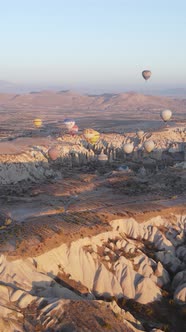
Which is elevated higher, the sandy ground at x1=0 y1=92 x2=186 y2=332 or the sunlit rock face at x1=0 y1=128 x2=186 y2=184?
the sunlit rock face at x1=0 y1=128 x2=186 y2=184

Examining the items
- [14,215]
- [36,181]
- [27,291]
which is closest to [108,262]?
[27,291]

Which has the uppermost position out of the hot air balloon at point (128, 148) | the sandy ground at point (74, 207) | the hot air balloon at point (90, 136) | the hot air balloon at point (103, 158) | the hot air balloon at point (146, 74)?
the hot air balloon at point (146, 74)

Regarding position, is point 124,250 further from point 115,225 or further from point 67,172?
point 67,172

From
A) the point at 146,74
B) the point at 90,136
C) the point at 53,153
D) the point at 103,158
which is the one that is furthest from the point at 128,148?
the point at 146,74

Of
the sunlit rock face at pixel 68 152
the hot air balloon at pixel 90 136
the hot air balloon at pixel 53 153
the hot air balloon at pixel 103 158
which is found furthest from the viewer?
the hot air balloon at pixel 90 136

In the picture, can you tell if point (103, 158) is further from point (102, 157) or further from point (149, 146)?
point (149, 146)

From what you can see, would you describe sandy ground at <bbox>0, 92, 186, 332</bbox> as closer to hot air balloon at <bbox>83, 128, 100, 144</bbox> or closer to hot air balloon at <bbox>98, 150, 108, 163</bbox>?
hot air balloon at <bbox>98, 150, 108, 163</bbox>

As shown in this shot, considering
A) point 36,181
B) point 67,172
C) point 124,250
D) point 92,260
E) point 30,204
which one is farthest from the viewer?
point 67,172

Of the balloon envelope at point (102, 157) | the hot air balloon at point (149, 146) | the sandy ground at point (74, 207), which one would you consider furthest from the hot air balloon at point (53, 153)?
the hot air balloon at point (149, 146)

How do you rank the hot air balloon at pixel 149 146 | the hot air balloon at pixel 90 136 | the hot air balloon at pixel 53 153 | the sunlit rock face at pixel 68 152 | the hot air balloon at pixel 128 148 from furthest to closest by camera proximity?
1. the hot air balloon at pixel 90 136
2. the hot air balloon at pixel 128 148
3. the hot air balloon at pixel 149 146
4. the hot air balloon at pixel 53 153
5. the sunlit rock face at pixel 68 152

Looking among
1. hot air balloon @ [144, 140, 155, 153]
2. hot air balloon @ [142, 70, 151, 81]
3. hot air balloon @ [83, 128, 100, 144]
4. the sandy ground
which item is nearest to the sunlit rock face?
the sandy ground

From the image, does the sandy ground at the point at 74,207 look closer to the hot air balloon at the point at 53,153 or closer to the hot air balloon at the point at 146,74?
the hot air balloon at the point at 53,153
